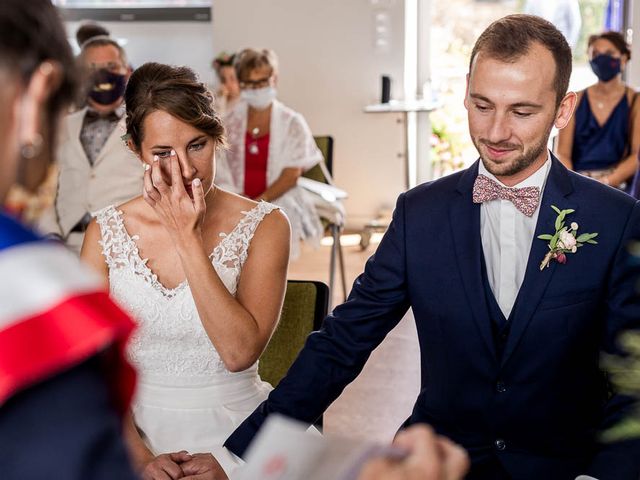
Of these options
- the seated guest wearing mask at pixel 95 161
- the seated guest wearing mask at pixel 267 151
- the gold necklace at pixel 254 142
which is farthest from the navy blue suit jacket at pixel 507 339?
the gold necklace at pixel 254 142

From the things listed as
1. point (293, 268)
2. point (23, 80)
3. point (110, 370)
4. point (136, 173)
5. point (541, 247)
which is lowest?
point (293, 268)

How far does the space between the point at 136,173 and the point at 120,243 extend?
6.48ft

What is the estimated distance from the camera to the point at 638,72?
9.09 m

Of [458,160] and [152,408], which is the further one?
[458,160]

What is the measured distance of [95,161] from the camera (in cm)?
446

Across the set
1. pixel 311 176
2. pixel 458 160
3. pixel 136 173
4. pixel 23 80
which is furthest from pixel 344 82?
pixel 23 80

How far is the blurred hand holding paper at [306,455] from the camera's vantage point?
0.98 m

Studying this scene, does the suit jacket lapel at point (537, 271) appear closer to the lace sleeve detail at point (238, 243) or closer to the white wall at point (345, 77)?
the lace sleeve detail at point (238, 243)

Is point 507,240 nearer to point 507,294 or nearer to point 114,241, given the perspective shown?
point 507,294

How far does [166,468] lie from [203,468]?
0.25 feet

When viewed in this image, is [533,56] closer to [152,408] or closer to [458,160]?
[152,408]

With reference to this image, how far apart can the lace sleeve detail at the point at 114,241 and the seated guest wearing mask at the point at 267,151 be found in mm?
3080

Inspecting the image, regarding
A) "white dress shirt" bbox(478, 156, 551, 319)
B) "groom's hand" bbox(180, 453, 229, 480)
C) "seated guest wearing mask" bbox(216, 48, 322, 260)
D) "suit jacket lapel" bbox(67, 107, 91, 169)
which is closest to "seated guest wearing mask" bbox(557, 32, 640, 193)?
"seated guest wearing mask" bbox(216, 48, 322, 260)

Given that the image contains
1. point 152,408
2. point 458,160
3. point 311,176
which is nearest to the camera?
point 152,408
